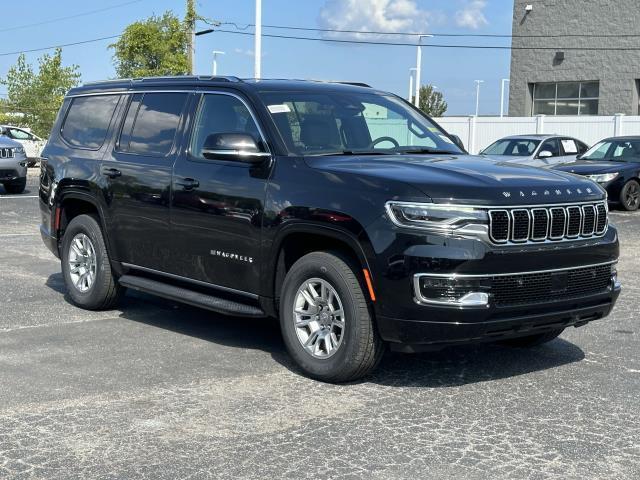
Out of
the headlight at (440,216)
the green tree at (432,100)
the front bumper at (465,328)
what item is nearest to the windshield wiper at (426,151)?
the headlight at (440,216)

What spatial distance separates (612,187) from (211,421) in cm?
1522

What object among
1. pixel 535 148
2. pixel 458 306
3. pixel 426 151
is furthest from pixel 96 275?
pixel 535 148

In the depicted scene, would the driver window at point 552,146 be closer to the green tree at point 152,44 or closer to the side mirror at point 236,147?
the side mirror at point 236,147

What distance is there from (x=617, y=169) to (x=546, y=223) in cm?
1405

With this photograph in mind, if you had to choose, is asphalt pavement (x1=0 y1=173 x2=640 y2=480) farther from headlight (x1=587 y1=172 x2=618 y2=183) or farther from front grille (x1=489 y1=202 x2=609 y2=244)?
headlight (x1=587 y1=172 x2=618 y2=183)

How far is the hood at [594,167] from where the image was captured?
1880 cm

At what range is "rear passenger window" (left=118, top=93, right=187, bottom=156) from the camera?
720 centimetres

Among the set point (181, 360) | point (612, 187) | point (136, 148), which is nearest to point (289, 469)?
point (181, 360)

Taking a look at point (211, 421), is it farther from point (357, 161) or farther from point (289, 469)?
point (357, 161)

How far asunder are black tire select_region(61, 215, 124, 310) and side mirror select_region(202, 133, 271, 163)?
2.03 m

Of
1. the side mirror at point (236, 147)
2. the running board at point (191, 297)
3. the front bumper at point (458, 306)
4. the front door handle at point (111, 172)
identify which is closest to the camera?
the front bumper at point (458, 306)

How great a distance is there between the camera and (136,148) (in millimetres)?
7492

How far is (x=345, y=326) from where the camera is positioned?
572 cm

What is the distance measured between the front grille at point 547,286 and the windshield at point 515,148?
16.6m
